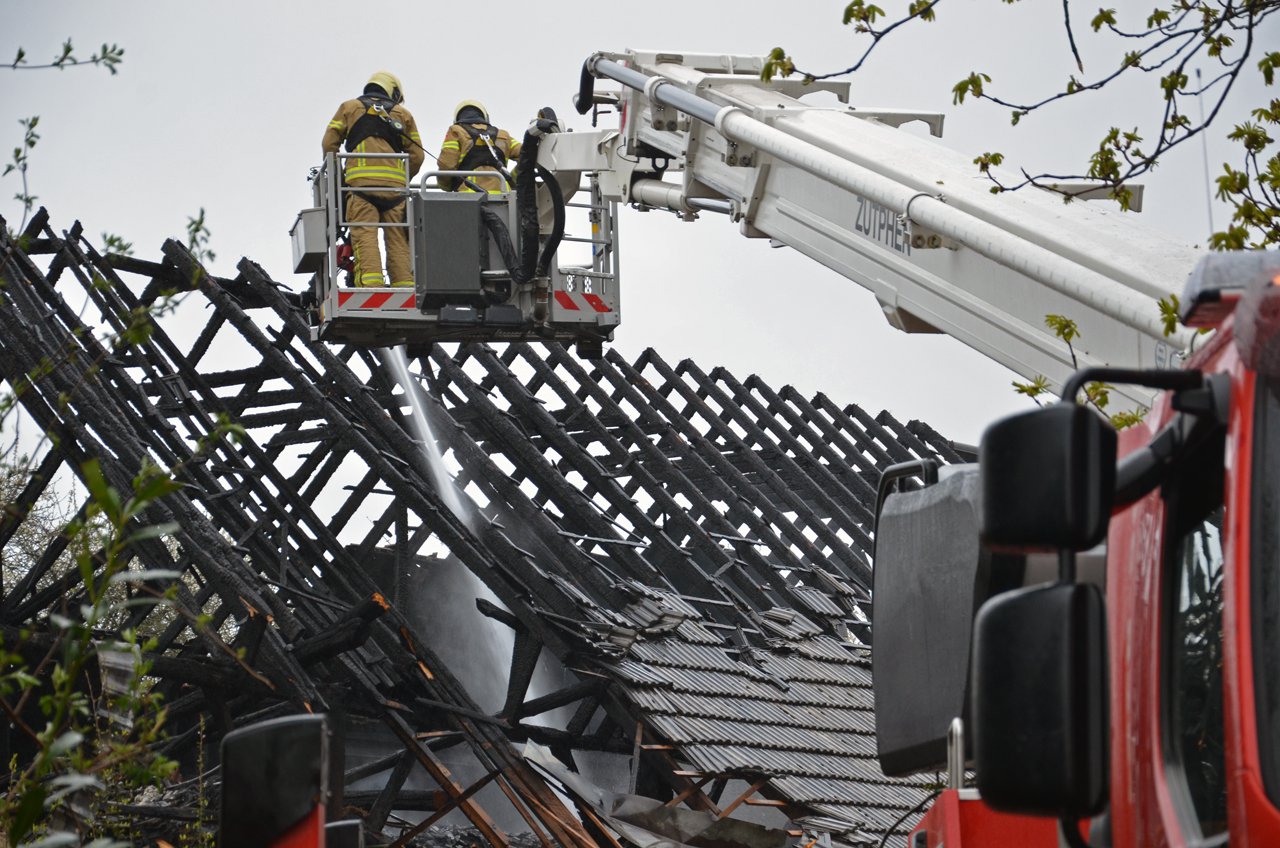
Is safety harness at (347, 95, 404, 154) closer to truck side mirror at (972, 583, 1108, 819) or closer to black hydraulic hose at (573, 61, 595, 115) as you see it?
black hydraulic hose at (573, 61, 595, 115)

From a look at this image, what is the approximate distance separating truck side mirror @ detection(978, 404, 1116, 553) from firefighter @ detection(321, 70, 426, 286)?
27.5ft

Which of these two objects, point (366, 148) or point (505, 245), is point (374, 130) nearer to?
point (366, 148)

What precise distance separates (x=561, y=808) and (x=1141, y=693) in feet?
23.9

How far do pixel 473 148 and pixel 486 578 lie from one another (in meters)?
2.72

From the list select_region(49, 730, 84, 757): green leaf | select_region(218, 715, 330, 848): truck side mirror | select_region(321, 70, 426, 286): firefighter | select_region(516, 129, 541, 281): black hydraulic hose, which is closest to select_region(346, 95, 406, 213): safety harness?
select_region(321, 70, 426, 286): firefighter

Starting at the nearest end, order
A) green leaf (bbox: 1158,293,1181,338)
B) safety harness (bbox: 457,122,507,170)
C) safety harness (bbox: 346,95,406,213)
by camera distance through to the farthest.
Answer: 1. green leaf (bbox: 1158,293,1181,338)
2. safety harness (bbox: 346,95,406,213)
3. safety harness (bbox: 457,122,507,170)

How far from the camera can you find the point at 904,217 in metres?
5.87

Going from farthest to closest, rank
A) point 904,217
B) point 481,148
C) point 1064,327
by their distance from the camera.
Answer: point 481,148 < point 904,217 < point 1064,327

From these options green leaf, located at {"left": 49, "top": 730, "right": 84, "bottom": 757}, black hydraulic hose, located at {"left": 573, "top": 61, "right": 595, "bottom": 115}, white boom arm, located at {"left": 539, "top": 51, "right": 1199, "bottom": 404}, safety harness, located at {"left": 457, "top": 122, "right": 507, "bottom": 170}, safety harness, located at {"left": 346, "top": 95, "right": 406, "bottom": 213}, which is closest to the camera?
green leaf, located at {"left": 49, "top": 730, "right": 84, "bottom": 757}

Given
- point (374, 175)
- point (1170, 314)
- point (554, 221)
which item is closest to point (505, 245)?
point (554, 221)

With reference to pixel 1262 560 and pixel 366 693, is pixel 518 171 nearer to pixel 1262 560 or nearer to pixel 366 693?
pixel 366 693

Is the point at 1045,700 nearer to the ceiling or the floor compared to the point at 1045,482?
nearer to the floor

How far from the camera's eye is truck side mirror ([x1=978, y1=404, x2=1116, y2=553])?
2.19 metres

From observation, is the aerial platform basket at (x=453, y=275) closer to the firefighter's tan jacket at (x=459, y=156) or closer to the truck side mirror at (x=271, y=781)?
the firefighter's tan jacket at (x=459, y=156)
